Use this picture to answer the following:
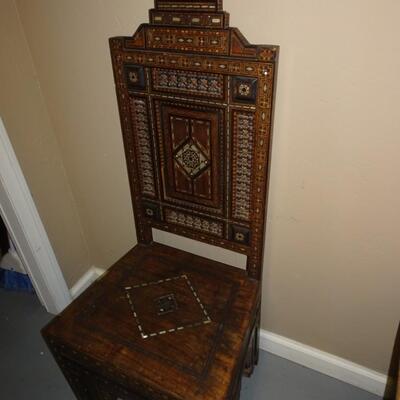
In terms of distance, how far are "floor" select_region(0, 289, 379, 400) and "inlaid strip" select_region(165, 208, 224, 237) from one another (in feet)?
2.79

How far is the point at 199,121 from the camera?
1131 millimetres

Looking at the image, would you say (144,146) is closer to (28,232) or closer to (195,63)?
(195,63)

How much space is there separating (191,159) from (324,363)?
1195mm

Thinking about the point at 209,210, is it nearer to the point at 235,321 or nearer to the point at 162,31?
the point at 235,321

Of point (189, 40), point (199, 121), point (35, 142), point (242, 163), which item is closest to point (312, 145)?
point (242, 163)

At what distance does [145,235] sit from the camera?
59.9 inches

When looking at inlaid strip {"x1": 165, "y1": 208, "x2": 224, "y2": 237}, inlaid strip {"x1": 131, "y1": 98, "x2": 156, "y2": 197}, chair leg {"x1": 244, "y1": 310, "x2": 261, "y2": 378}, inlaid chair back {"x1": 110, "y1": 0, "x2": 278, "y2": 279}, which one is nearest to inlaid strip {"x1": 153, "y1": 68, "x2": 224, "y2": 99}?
inlaid chair back {"x1": 110, "y1": 0, "x2": 278, "y2": 279}

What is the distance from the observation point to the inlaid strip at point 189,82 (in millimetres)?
1057

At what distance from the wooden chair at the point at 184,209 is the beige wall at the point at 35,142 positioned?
1.73ft

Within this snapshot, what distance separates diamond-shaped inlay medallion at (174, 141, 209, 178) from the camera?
1.19m

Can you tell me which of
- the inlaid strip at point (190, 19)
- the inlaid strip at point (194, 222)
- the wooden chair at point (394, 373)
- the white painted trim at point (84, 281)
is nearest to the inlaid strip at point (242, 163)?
the inlaid strip at point (194, 222)

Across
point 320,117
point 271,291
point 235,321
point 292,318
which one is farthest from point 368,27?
point 292,318

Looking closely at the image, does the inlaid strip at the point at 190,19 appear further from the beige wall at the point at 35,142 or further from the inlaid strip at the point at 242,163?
the beige wall at the point at 35,142

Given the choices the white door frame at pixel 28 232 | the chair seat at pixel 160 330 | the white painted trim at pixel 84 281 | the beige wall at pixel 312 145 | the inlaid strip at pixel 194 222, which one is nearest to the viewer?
the beige wall at pixel 312 145
